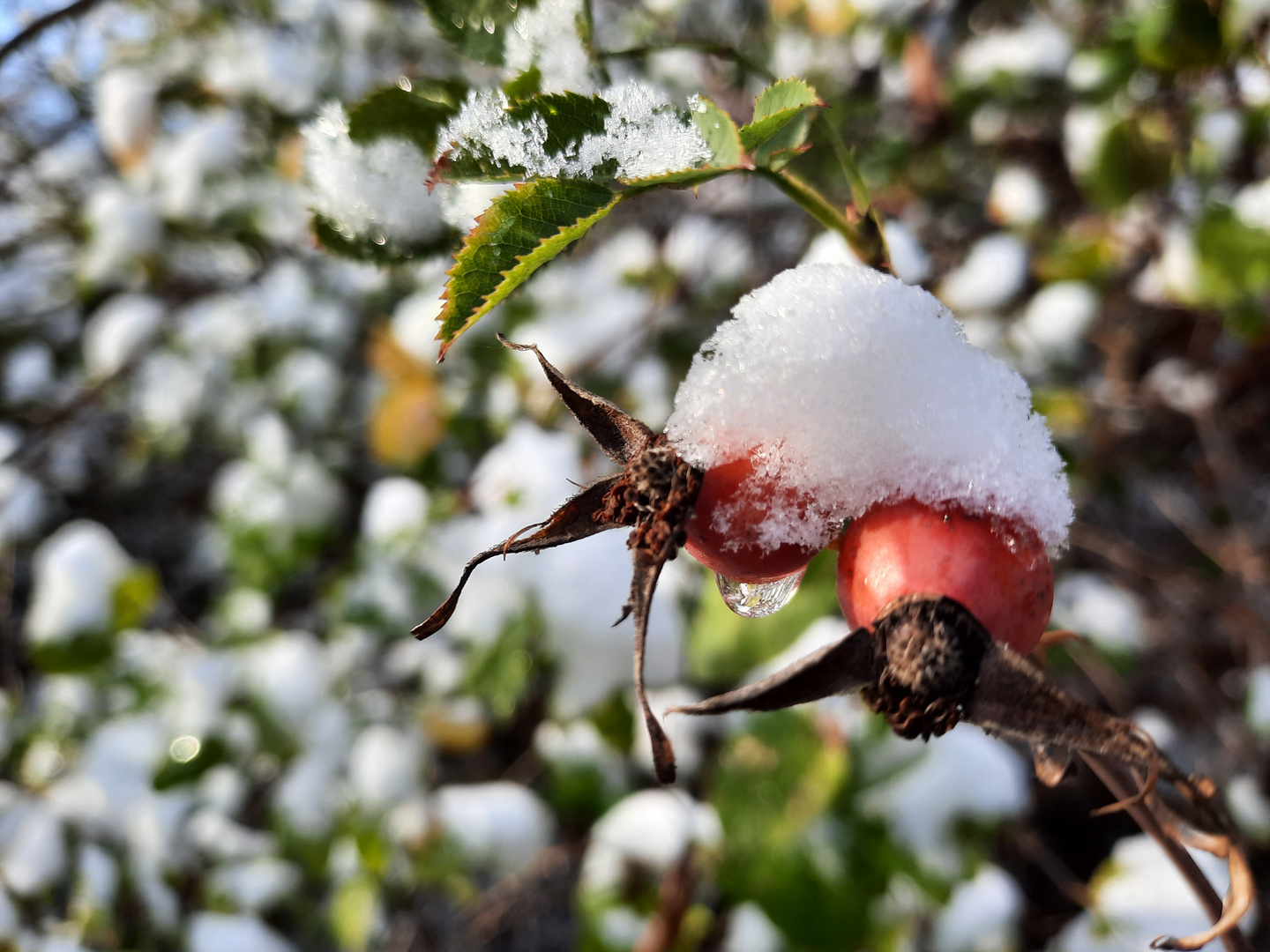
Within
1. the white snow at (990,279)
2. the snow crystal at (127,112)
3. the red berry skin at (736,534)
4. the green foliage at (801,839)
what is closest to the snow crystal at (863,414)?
the red berry skin at (736,534)

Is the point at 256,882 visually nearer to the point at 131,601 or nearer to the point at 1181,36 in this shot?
the point at 131,601

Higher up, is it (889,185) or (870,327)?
(870,327)

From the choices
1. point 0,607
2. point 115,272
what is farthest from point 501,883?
point 115,272

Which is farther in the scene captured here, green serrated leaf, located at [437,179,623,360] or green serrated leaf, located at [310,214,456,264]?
green serrated leaf, located at [310,214,456,264]

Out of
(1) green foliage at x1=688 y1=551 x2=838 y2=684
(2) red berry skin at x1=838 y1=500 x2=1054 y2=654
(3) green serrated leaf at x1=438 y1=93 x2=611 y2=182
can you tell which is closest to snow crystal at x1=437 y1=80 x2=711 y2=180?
(3) green serrated leaf at x1=438 y1=93 x2=611 y2=182

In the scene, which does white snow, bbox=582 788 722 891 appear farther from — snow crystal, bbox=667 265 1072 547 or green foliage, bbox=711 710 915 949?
snow crystal, bbox=667 265 1072 547

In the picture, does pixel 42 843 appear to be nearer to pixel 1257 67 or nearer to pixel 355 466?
pixel 355 466

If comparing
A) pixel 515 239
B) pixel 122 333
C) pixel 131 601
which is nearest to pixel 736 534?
pixel 515 239
